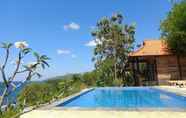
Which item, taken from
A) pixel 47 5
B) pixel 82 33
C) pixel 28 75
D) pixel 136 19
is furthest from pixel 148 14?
pixel 28 75

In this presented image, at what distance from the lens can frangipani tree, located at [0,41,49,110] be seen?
2.22 metres

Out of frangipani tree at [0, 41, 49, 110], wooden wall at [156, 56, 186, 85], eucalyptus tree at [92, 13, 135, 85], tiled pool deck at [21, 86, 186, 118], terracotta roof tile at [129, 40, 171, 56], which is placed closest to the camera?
frangipani tree at [0, 41, 49, 110]

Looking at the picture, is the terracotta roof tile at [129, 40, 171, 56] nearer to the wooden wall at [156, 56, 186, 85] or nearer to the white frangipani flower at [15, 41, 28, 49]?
the wooden wall at [156, 56, 186, 85]

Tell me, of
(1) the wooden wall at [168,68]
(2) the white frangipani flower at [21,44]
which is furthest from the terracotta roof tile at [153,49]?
(2) the white frangipani flower at [21,44]

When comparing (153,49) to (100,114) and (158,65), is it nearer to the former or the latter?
(158,65)

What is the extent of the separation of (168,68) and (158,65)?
81 cm

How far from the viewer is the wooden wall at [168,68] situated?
23.7 metres

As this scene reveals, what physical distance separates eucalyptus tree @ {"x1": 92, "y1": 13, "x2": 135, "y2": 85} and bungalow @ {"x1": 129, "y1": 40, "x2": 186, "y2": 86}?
8.85ft

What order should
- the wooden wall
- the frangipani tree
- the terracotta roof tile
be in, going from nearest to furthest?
the frangipani tree
the wooden wall
the terracotta roof tile

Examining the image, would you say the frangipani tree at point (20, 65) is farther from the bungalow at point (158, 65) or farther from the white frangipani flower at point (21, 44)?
the bungalow at point (158, 65)

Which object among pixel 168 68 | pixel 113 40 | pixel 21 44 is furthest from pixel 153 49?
pixel 21 44

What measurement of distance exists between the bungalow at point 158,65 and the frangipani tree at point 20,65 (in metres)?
22.2

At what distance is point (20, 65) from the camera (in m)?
2.24

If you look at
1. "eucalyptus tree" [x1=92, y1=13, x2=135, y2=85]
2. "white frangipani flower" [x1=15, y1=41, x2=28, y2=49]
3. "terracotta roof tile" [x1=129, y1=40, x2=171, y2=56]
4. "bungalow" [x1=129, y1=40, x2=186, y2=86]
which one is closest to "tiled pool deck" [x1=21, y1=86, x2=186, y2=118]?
"white frangipani flower" [x1=15, y1=41, x2=28, y2=49]
